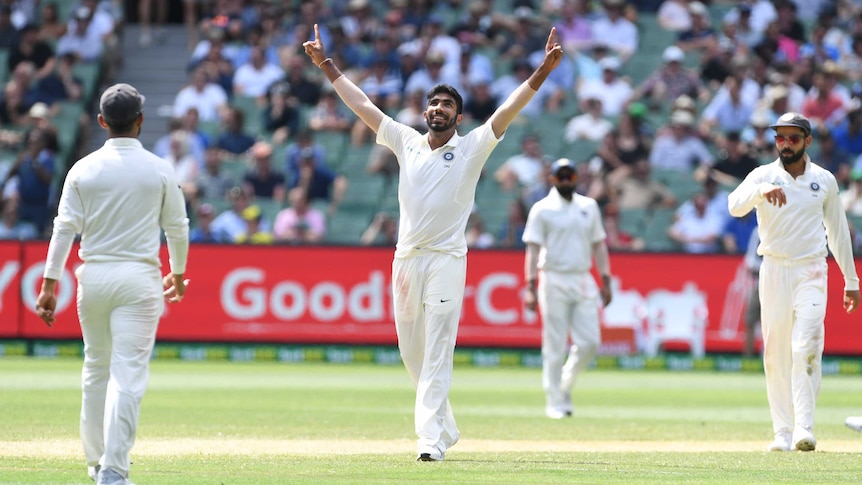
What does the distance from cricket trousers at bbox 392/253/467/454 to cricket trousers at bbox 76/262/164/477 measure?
2.40 m

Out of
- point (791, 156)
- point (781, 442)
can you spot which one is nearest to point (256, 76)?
point (791, 156)

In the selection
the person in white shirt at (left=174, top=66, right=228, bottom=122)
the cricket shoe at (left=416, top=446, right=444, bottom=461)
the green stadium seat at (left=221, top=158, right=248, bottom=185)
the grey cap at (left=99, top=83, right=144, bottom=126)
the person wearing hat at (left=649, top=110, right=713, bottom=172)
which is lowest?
the cricket shoe at (left=416, top=446, right=444, bottom=461)

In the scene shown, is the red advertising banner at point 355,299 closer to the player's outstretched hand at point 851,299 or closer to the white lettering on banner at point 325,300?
the white lettering on banner at point 325,300

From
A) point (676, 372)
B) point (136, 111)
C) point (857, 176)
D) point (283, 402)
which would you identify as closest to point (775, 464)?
point (136, 111)

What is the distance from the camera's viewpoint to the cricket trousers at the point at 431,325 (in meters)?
10.0

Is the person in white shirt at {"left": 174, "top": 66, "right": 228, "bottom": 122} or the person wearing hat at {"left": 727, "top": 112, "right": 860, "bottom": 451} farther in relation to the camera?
the person in white shirt at {"left": 174, "top": 66, "right": 228, "bottom": 122}

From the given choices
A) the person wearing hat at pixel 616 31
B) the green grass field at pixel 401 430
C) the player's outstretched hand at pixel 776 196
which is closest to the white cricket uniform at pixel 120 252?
the green grass field at pixel 401 430

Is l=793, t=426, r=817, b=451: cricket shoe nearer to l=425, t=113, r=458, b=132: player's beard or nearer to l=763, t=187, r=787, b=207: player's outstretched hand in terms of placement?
l=763, t=187, r=787, b=207: player's outstretched hand

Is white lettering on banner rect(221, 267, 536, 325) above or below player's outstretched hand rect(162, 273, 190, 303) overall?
below

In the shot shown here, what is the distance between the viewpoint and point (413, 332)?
10430mm

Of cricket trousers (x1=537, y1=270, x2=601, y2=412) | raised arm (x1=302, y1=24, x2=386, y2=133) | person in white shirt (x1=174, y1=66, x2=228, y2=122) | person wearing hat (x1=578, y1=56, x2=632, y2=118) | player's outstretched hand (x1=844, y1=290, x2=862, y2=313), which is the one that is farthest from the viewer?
person in white shirt (x1=174, y1=66, x2=228, y2=122)

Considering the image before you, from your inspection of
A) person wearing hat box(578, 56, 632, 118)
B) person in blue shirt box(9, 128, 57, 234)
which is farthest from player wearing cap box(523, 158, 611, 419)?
person in blue shirt box(9, 128, 57, 234)

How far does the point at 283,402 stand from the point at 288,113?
36.1 feet

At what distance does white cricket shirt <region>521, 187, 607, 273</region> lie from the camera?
15.3 m
